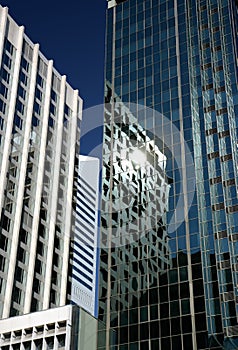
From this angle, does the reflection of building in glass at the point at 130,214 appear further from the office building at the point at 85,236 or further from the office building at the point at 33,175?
the office building at the point at 85,236

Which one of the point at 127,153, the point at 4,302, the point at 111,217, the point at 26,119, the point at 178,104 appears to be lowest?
the point at 4,302

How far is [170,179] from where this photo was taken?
79.1 meters

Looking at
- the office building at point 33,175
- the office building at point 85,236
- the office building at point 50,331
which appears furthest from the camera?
the office building at point 85,236

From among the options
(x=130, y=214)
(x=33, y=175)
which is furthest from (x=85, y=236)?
(x=130, y=214)

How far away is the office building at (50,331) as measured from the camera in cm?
6644

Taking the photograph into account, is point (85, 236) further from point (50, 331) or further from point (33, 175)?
point (50, 331)

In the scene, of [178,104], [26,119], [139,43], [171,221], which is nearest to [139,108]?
[178,104]

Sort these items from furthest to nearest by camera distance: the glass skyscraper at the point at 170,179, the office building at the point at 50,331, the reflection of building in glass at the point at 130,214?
the reflection of building in glass at the point at 130,214, the glass skyscraper at the point at 170,179, the office building at the point at 50,331

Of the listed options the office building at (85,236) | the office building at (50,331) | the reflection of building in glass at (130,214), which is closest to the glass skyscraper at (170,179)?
the reflection of building in glass at (130,214)

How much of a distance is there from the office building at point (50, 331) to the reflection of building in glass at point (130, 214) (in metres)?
5.45

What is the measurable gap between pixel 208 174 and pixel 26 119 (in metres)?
43.7

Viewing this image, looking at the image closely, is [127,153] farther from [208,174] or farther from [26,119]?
[26,119]

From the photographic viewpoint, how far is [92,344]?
2781 inches

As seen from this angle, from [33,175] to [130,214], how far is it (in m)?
32.9
